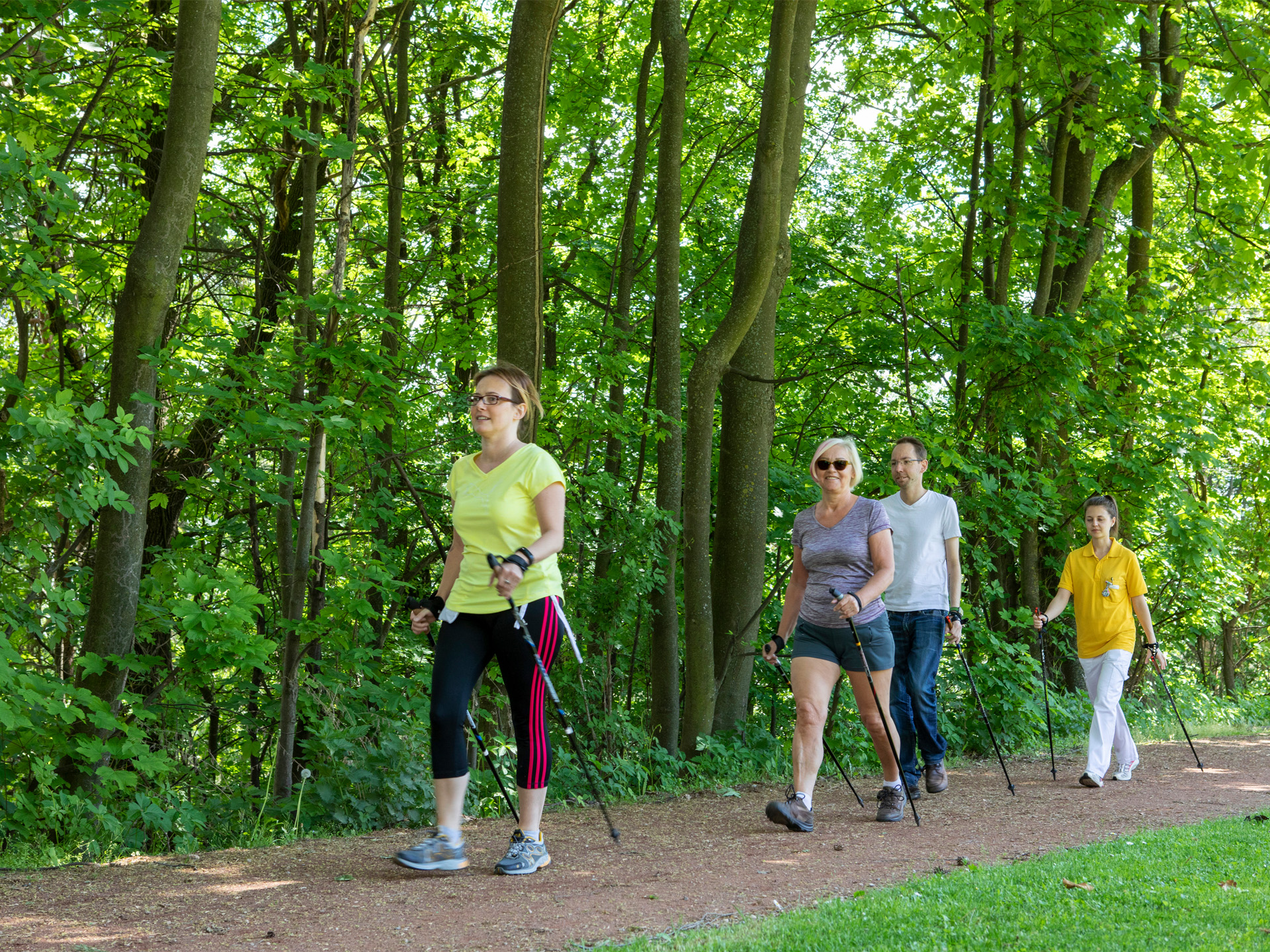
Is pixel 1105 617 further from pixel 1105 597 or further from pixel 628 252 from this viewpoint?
pixel 628 252

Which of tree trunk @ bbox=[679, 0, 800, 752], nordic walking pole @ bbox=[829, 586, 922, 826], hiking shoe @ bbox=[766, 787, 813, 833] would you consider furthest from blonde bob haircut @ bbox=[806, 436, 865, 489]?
tree trunk @ bbox=[679, 0, 800, 752]

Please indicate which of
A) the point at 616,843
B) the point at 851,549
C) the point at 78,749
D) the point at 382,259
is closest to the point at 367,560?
the point at 78,749

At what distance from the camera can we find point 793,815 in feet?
19.6

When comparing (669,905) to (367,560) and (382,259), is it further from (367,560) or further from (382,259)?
(382,259)

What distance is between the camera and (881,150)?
15.0m

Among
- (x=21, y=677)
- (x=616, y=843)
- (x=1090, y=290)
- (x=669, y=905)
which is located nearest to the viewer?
(x=669, y=905)

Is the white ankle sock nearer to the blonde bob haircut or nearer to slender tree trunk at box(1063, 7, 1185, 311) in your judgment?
the blonde bob haircut

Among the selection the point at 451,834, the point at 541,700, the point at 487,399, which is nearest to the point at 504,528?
the point at 487,399

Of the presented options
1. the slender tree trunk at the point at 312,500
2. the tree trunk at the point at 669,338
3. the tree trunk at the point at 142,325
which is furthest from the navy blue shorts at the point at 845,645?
the tree trunk at the point at 142,325

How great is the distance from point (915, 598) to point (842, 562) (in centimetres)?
132

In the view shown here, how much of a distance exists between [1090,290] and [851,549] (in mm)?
9819

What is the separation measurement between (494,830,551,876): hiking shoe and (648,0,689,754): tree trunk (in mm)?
4254

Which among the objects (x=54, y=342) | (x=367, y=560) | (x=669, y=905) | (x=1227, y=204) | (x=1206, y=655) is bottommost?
(x=1206, y=655)

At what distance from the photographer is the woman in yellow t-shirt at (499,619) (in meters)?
4.61
